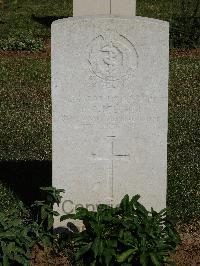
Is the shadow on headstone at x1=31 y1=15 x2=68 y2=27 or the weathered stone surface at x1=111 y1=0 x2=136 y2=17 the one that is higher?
the shadow on headstone at x1=31 y1=15 x2=68 y2=27

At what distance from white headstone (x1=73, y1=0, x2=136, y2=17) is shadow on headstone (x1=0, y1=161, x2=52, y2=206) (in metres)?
1.84

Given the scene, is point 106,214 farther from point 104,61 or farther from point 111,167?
point 104,61

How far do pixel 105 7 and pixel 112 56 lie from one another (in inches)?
63.4

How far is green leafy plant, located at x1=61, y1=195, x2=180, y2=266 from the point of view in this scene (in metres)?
4.52

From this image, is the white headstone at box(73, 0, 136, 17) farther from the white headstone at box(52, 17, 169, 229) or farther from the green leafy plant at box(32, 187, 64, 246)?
the green leafy plant at box(32, 187, 64, 246)

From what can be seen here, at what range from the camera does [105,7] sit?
6266mm

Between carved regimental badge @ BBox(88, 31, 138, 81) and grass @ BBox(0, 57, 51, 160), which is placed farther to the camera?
grass @ BBox(0, 57, 51, 160)

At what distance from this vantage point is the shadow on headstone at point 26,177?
6.29 meters

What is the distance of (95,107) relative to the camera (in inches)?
192

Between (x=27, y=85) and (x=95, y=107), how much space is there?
19.1 ft

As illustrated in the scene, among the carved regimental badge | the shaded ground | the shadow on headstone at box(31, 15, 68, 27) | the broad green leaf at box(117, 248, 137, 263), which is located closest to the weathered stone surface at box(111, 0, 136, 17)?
the carved regimental badge

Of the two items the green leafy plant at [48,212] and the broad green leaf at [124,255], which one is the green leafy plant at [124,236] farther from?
the green leafy plant at [48,212]

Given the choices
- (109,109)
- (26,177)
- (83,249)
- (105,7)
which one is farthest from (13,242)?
(105,7)

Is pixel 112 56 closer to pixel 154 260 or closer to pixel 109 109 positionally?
pixel 109 109
